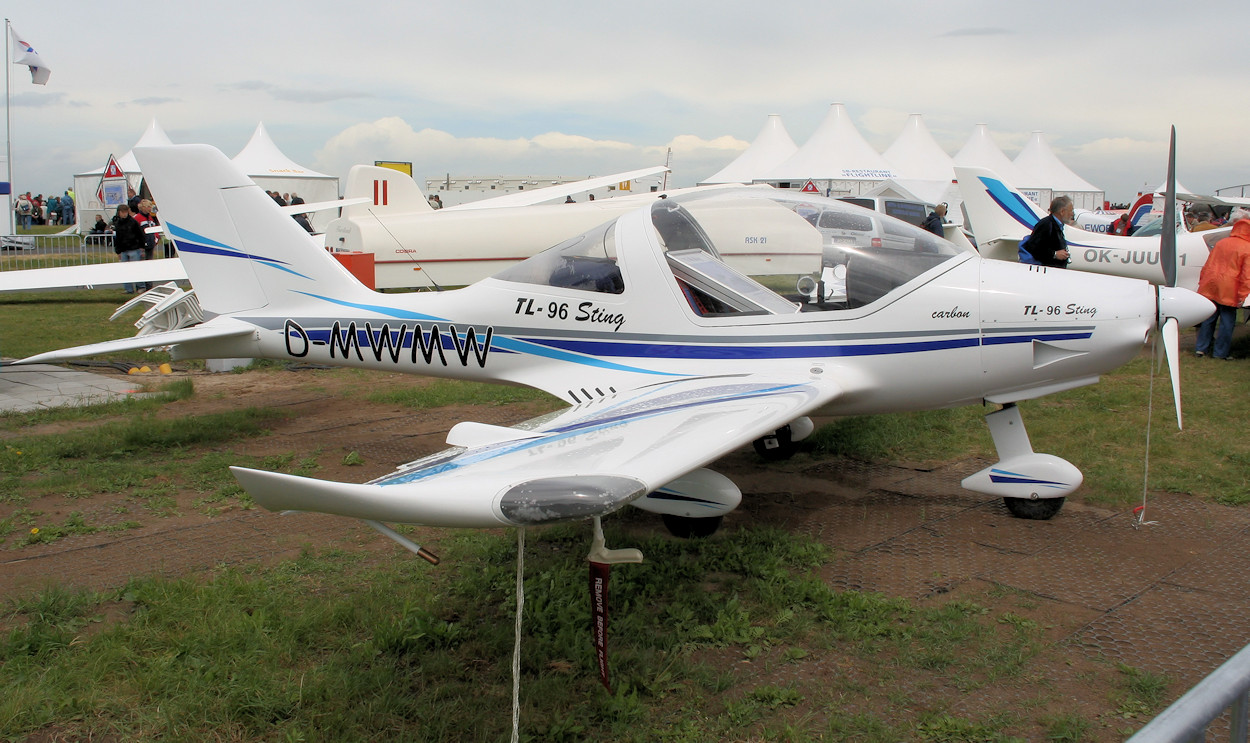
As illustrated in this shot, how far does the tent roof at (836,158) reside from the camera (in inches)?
993

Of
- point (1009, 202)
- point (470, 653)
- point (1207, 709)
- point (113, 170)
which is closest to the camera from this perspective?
point (1207, 709)

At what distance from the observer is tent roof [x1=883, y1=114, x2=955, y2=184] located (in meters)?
26.6

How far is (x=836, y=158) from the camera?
25.7m

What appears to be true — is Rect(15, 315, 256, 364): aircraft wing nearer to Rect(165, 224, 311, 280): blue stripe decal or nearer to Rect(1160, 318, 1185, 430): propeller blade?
Rect(165, 224, 311, 280): blue stripe decal

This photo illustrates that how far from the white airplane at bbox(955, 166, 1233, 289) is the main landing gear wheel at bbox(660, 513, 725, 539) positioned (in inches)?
337

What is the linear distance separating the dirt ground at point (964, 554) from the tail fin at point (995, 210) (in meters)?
9.42

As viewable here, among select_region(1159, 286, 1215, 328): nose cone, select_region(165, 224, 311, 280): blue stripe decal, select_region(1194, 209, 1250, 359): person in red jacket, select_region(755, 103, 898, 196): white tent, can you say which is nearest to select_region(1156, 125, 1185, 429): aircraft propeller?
select_region(1159, 286, 1215, 328): nose cone

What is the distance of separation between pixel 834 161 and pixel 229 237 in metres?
21.9

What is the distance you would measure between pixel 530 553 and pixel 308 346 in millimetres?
2775

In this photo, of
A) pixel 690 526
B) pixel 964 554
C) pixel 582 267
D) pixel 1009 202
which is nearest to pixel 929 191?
pixel 1009 202

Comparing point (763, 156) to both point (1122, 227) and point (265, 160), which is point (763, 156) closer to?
point (1122, 227)

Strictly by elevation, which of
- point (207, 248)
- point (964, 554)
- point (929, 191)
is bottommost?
point (964, 554)

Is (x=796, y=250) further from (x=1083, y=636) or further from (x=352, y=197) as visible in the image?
(x=352, y=197)

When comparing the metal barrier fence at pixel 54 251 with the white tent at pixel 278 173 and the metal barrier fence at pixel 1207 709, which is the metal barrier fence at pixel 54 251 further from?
the metal barrier fence at pixel 1207 709
